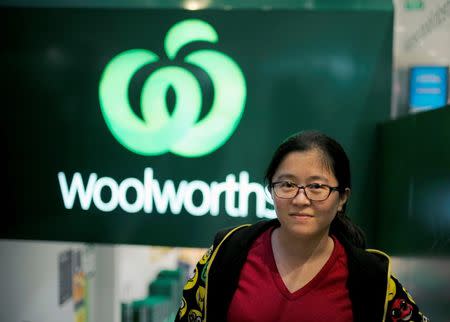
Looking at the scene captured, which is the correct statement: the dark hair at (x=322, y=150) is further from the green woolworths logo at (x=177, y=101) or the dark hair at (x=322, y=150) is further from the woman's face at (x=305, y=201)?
the green woolworths logo at (x=177, y=101)

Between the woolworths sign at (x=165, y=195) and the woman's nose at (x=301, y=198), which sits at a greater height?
the woman's nose at (x=301, y=198)

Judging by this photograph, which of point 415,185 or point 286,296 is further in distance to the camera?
point 415,185

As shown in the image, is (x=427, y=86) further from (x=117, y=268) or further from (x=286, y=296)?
(x=117, y=268)

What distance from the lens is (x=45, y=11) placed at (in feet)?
10.1

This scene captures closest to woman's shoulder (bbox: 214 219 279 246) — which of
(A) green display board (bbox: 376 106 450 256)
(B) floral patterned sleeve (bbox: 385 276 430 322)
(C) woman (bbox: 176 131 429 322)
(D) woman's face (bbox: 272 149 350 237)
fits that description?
(C) woman (bbox: 176 131 429 322)

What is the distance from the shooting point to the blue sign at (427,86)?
115 inches

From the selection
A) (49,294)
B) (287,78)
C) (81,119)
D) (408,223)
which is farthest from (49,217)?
(408,223)

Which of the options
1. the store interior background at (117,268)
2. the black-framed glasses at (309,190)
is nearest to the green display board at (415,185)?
the store interior background at (117,268)

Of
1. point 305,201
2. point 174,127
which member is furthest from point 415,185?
point 174,127

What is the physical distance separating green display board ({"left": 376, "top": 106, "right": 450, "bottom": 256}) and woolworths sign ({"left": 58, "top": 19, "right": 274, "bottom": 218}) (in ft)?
2.41

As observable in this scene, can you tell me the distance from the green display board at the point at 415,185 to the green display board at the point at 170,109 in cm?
24

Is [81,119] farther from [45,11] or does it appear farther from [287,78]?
[287,78]

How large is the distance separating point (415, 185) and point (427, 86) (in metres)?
1.10

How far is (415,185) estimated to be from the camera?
83.7 inches
